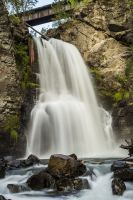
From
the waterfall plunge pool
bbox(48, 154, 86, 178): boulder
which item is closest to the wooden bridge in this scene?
the waterfall plunge pool

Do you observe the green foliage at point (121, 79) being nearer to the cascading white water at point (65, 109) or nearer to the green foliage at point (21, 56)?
the cascading white water at point (65, 109)

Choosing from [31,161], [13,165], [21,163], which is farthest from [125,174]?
[13,165]

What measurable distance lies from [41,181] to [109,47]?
53.2ft

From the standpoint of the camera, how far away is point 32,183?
11062 mm

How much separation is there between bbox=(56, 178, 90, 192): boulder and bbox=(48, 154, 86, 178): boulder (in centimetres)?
22

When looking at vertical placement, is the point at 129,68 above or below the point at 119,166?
above

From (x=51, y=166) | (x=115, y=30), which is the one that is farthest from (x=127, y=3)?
(x=51, y=166)

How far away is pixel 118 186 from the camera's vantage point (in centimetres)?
1052

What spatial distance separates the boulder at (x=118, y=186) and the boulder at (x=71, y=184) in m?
0.88

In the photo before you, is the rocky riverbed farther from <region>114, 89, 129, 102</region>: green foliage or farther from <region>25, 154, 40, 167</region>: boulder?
<region>114, 89, 129, 102</region>: green foliage

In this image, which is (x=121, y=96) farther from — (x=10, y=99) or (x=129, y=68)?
(x=10, y=99)

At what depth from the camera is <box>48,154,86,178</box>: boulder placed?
11089 mm

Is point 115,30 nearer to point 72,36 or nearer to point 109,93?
point 72,36

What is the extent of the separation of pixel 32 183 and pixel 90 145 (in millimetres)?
8671
